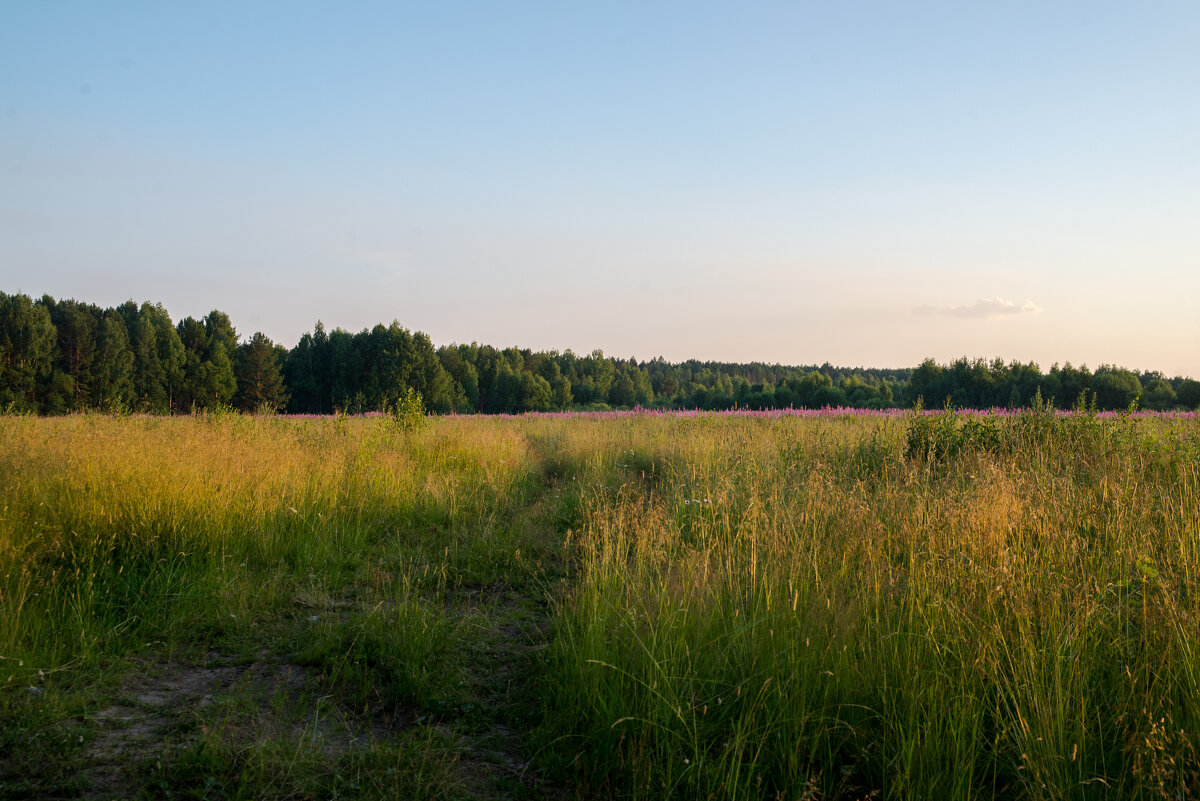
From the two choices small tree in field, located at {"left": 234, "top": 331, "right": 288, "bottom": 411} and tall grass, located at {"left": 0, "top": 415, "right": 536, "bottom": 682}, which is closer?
tall grass, located at {"left": 0, "top": 415, "right": 536, "bottom": 682}

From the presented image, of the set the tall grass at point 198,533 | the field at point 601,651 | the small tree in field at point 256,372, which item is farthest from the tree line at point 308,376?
the field at point 601,651

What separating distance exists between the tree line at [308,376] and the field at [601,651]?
19544 mm

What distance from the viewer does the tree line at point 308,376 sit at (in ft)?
111

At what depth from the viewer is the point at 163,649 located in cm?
383

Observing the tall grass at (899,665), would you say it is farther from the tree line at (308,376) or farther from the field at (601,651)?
the tree line at (308,376)

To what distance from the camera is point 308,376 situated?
59.3m

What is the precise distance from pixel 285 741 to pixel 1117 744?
3.58 meters

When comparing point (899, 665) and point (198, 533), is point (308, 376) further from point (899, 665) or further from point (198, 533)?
point (899, 665)

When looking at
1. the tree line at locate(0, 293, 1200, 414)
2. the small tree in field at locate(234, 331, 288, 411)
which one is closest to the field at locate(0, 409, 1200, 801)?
the tree line at locate(0, 293, 1200, 414)

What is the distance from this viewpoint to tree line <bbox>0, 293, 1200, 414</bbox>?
111 ft

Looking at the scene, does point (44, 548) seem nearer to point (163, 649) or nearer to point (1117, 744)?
point (163, 649)

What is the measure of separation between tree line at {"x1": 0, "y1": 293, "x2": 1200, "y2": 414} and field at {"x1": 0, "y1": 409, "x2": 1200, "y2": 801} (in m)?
19.5

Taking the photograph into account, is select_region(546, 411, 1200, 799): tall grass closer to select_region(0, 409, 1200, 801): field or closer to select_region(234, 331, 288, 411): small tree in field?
select_region(0, 409, 1200, 801): field

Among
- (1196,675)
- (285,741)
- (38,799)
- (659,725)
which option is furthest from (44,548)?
(1196,675)
